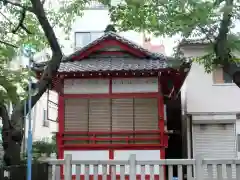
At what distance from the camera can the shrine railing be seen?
14.1 m

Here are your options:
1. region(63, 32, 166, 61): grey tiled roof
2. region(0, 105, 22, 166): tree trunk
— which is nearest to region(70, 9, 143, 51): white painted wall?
region(63, 32, 166, 61): grey tiled roof

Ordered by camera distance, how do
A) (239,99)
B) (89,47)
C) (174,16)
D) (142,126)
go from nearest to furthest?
(174,16), (142,126), (89,47), (239,99)

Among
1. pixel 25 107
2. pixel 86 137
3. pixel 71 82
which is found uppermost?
pixel 71 82

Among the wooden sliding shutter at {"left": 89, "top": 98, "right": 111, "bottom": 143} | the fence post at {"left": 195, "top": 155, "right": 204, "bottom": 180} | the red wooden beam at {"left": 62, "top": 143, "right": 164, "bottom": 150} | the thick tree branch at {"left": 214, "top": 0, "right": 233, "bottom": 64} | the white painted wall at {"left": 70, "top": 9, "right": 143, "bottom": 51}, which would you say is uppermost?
the white painted wall at {"left": 70, "top": 9, "right": 143, "bottom": 51}

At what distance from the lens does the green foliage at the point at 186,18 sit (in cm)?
937

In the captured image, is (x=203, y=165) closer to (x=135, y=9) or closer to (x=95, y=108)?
(x=135, y=9)

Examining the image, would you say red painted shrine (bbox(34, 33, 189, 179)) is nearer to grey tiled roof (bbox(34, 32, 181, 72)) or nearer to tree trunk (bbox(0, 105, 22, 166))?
grey tiled roof (bbox(34, 32, 181, 72))

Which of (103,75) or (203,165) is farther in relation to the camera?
(103,75)

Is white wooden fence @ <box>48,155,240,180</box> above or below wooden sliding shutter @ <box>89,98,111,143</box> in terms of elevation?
below

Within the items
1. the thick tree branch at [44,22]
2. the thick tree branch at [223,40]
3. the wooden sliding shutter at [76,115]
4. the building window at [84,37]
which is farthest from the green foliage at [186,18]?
the building window at [84,37]

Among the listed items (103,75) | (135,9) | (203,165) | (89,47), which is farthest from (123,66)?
(203,165)

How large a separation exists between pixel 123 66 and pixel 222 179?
18.6 ft

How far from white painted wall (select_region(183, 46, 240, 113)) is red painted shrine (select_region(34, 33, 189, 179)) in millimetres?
4449

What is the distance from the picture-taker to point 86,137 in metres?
14.3
